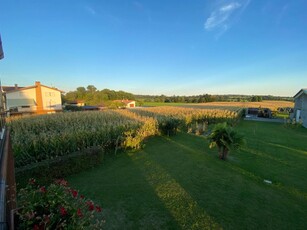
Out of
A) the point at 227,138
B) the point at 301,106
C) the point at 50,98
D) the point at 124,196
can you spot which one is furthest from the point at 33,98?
the point at 301,106

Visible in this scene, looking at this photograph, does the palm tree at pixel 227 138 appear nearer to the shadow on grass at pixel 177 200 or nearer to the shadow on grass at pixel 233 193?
the shadow on grass at pixel 233 193

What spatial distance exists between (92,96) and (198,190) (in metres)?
74.0

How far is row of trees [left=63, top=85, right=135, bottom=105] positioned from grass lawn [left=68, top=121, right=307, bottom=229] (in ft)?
190

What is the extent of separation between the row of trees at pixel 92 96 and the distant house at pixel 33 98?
24.5m

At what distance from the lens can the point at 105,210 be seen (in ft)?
12.4

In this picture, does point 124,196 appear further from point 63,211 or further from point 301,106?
point 301,106

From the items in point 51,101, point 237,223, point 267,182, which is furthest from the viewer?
point 51,101

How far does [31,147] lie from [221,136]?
697 centimetres

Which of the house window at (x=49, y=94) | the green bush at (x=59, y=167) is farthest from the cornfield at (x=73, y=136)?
the house window at (x=49, y=94)

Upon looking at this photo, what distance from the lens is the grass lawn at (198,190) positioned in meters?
3.48

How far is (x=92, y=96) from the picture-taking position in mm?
72250

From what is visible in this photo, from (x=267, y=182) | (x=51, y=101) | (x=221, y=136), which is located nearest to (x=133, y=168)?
(x=221, y=136)

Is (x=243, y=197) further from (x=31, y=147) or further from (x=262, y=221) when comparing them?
(x=31, y=147)

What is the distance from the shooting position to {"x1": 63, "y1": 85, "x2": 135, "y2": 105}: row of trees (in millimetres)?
68231
